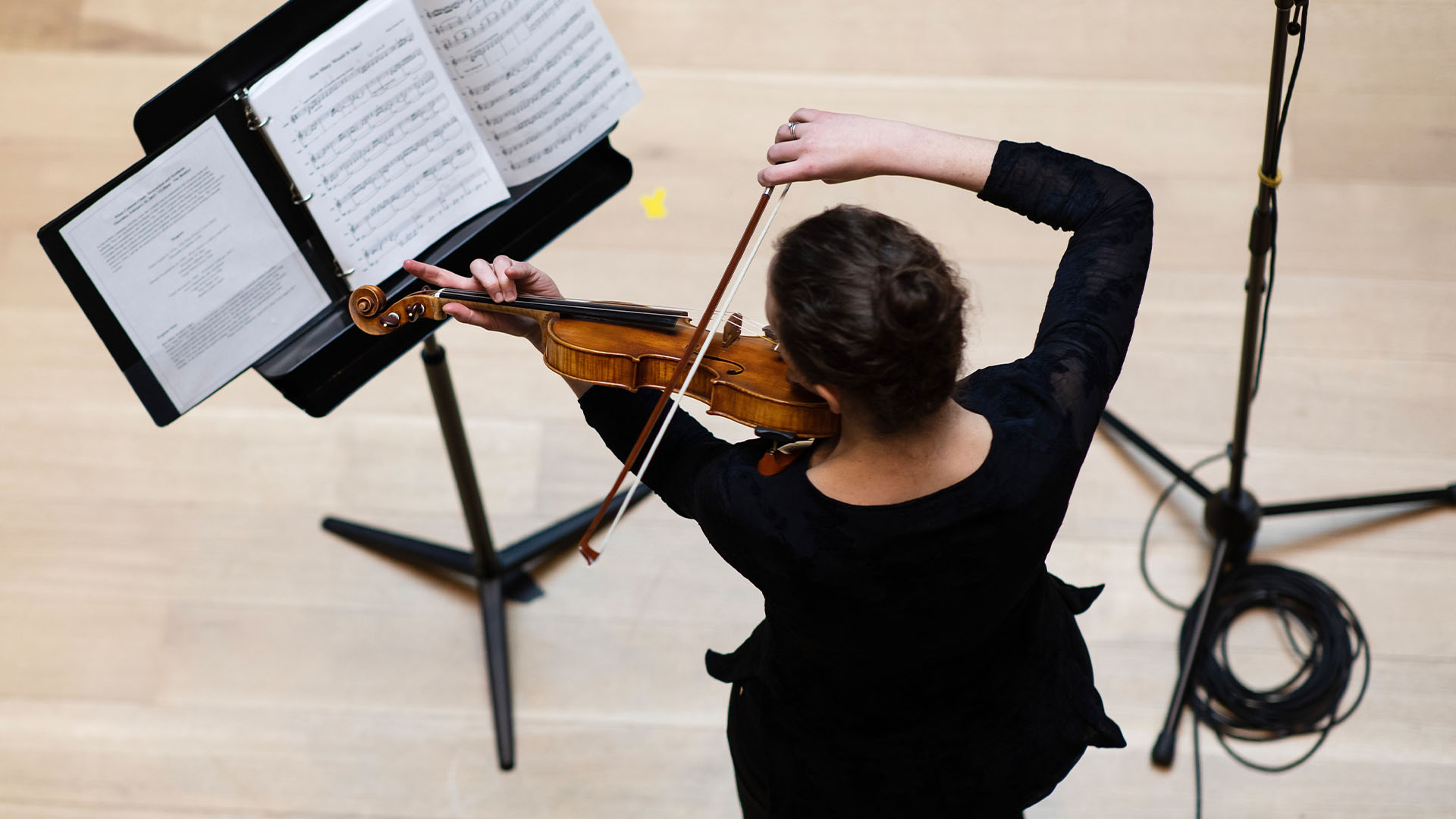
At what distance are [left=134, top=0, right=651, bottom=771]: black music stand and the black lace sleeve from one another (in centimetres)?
64

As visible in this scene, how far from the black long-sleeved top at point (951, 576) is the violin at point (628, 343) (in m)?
0.04

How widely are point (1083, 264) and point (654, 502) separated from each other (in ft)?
4.21

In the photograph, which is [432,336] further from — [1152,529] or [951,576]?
[1152,529]

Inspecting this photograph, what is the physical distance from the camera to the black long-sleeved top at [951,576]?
3.35ft

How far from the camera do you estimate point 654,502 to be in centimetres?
226

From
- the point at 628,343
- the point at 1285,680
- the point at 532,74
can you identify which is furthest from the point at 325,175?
the point at 1285,680

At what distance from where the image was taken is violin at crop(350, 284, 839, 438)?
3.94ft

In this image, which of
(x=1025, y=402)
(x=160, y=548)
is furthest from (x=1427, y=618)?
(x=160, y=548)

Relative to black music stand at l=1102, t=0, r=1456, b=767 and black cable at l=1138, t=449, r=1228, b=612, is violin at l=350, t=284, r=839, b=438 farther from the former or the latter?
black cable at l=1138, t=449, r=1228, b=612

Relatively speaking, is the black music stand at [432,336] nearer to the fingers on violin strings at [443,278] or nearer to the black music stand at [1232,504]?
the fingers on violin strings at [443,278]

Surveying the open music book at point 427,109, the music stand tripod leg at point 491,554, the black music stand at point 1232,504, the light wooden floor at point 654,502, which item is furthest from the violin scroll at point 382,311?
the black music stand at point 1232,504

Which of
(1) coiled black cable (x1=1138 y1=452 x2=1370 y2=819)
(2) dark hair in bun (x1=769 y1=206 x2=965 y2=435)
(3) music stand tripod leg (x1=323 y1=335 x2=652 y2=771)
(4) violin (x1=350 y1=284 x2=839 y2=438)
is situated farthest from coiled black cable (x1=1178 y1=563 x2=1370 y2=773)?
(2) dark hair in bun (x1=769 y1=206 x2=965 y2=435)

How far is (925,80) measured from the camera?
267 centimetres

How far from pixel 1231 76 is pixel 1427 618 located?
125 cm
